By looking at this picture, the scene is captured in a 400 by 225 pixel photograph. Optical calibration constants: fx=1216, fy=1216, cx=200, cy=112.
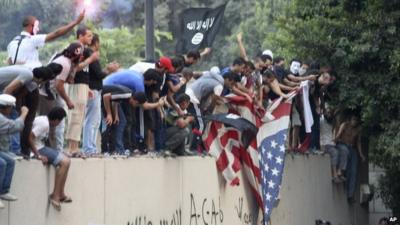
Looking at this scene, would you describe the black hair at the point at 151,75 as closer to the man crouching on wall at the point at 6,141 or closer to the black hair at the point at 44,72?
the black hair at the point at 44,72

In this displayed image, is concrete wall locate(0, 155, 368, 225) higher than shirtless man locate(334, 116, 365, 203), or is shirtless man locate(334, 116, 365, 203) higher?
shirtless man locate(334, 116, 365, 203)

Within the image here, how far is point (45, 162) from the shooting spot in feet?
43.2

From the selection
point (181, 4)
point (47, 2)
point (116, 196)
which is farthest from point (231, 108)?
point (181, 4)

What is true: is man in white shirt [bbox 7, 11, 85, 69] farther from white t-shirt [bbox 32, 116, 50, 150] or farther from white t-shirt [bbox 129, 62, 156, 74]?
white t-shirt [bbox 129, 62, 156, 74]

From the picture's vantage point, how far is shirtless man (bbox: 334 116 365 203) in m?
25.1

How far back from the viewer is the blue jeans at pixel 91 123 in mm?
14977

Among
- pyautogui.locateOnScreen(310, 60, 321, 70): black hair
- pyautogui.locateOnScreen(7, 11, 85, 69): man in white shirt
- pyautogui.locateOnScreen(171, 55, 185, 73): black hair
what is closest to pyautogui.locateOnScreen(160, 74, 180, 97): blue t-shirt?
pyautogui.locateOnScreen(171, 55, 185, 73): black hair

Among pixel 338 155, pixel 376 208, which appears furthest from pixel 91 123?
pixel 376 208

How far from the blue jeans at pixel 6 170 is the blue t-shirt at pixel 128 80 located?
12.8 feet

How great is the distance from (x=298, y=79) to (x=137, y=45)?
95.3 ft

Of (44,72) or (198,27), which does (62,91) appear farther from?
(198,27)

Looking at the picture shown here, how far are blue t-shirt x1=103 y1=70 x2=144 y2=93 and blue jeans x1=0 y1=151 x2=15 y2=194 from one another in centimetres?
391

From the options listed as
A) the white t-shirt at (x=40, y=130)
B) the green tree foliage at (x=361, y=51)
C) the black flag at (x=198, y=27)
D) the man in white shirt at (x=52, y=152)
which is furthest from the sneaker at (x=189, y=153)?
the green tree foliage at (x=361, y=51)

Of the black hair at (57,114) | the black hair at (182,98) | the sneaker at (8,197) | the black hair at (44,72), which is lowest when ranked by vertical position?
the sneaker at (8,197)
